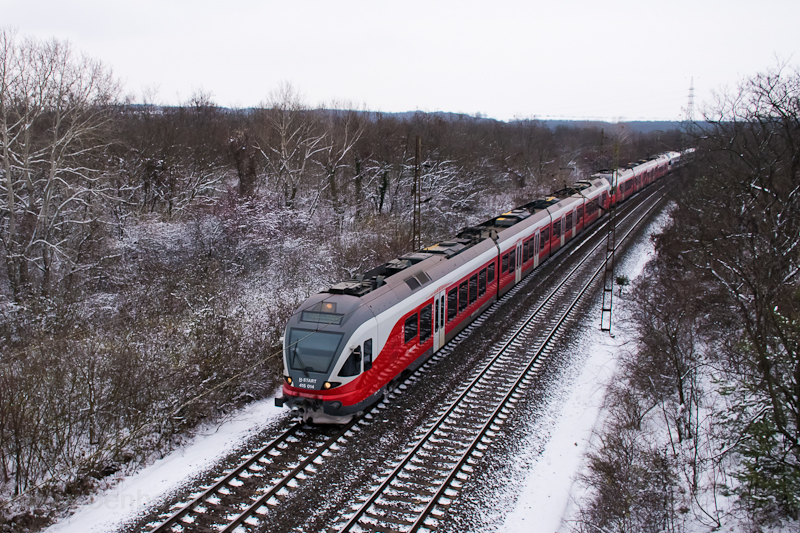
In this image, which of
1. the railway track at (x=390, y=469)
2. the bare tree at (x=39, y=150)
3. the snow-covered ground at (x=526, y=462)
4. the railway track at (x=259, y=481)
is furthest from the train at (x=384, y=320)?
the bare tree at (x=39, y=150)

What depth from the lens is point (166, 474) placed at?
10852mm

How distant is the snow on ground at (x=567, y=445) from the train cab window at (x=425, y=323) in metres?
4.01

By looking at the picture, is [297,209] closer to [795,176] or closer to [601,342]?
[601,342]

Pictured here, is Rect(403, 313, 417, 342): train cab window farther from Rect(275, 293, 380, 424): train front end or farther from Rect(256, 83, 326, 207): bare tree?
Rect(256, 83, 326, 207): bare tree

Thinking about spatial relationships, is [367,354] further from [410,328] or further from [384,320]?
[410,328]

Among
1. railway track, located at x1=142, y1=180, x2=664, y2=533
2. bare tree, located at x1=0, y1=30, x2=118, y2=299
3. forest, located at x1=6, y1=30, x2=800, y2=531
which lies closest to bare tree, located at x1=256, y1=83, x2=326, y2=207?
forest, located at x1=6, y1=30, x2=800, y2=531

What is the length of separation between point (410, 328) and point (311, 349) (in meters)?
3.34

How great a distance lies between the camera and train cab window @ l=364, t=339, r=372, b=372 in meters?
12.4

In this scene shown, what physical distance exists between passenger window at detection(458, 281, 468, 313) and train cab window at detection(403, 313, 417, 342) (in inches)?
137

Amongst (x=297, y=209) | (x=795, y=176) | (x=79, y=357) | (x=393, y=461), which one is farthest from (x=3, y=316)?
(x=795, y=176)

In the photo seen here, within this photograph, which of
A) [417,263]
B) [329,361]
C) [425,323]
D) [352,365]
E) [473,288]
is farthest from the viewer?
[473,288]

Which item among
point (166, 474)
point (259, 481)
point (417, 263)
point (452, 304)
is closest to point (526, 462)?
point (259, 481)

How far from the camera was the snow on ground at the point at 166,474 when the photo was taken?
9445mm

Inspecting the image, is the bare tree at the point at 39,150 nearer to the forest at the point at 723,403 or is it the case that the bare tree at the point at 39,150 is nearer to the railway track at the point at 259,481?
the railway track at the point at 259,481
